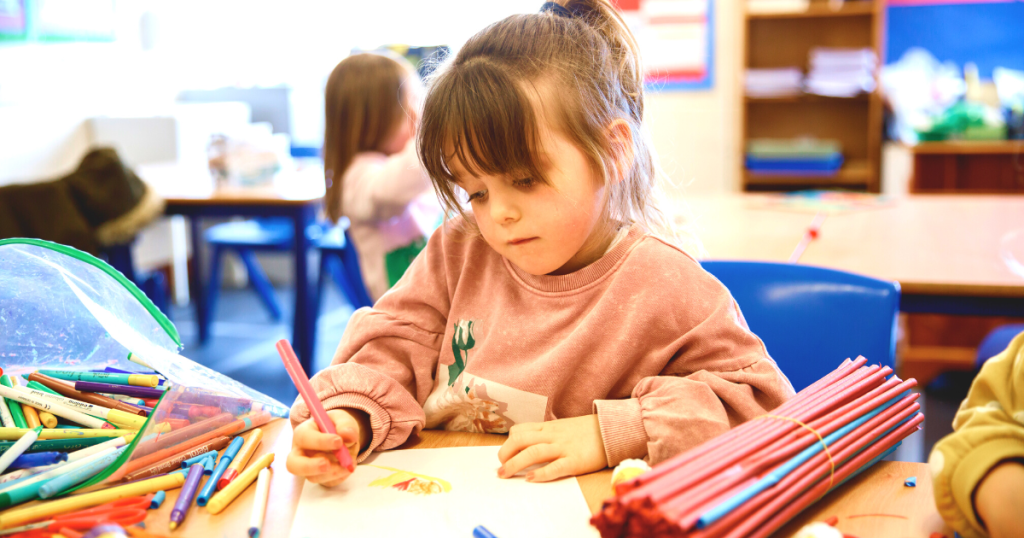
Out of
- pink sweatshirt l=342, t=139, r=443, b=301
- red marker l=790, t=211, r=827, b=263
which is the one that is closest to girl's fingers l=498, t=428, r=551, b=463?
red marker l=790, t=211, r=827, b=263

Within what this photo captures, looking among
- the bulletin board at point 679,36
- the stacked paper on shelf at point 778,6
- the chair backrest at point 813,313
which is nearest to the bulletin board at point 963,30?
the stacked paper on shelf at point 778,6

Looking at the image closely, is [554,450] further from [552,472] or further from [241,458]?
[241,458]

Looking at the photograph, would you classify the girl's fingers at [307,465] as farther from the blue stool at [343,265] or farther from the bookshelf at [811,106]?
the bookshelf at [811,106]

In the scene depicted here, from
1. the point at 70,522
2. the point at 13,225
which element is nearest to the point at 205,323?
the point at 13,225

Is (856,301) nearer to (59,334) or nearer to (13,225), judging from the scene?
(59,334)

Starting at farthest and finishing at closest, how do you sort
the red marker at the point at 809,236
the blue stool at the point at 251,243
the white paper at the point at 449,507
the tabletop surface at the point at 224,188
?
1. the blue stool at the point at 251,243
2. the tabletop surface at the point at 224,188
3. the red marker at the point at 809,236
4. the white paper at the point at 449,507

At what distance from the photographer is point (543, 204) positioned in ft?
2.41

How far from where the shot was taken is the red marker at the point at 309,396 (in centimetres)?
58

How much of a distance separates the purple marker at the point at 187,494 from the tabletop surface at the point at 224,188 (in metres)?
1.80

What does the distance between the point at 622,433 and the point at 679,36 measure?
3.88m

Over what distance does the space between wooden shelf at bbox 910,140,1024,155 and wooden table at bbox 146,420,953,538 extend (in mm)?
2898

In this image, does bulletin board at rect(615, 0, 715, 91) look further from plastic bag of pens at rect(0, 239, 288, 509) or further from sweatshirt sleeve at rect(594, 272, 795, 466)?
plastic bag of pens at rect(0, 239, 288, 509)

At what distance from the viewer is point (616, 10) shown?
84cm

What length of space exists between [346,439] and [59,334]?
0.29 m
